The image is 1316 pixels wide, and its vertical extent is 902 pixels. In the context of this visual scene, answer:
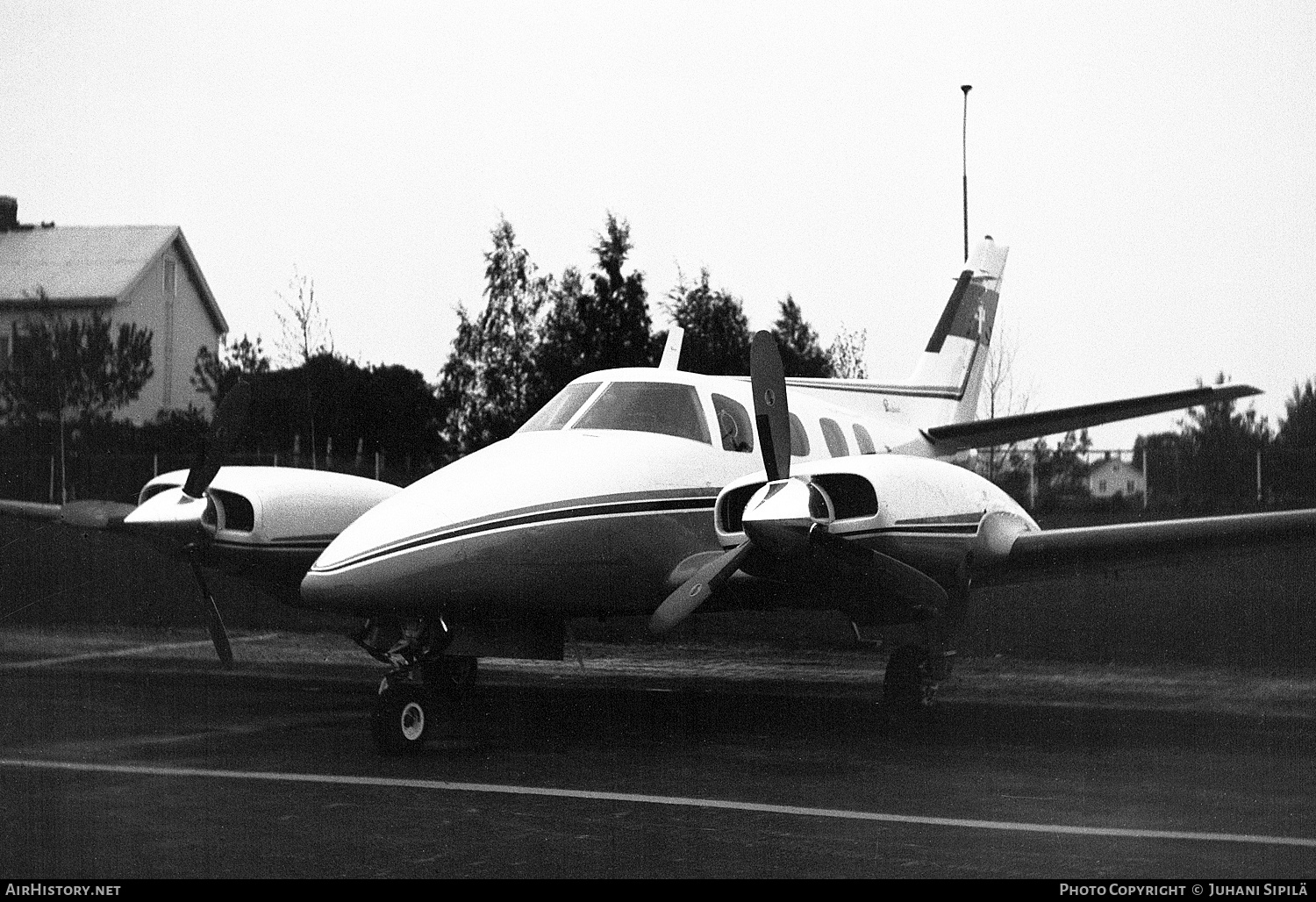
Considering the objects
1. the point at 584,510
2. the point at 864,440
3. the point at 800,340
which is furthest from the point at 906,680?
the point at 800,340

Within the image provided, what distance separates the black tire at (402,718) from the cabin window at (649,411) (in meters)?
2.49

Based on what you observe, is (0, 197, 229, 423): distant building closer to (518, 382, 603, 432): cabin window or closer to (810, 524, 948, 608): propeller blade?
(518, 382, 603, 432): cabin window

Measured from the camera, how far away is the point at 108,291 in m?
32.8

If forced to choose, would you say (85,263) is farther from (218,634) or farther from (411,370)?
(218,634)

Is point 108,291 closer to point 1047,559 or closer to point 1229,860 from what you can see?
point 1047,559

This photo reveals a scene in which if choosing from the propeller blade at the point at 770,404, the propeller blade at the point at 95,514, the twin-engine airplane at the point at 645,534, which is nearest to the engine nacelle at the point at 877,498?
the twin-engine airplane at the point at 645,534

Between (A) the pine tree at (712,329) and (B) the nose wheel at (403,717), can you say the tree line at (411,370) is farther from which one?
(B) the nose wheel at (403,717)

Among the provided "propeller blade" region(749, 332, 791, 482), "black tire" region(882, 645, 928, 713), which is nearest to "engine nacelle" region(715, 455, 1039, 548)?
"propeller blade" region(749, 332, 791, 482)

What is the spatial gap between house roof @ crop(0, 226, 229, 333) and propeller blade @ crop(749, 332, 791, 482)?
878 inches

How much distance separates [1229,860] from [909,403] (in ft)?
33.0

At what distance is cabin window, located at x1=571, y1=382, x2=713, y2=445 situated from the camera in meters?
11.1

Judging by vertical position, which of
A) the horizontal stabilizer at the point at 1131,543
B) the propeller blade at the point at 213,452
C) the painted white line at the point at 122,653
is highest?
the propeller blade at the point at 213,452

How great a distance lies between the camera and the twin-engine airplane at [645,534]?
31.7ft

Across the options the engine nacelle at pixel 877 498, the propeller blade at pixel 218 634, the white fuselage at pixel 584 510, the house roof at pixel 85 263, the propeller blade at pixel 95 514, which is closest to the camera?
the white fuselage at pixel 584 510
